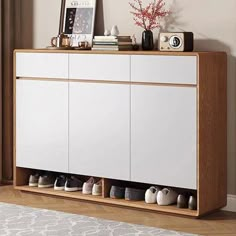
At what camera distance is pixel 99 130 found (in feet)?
18.2

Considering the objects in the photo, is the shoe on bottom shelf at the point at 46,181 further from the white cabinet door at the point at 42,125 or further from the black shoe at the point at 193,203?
the black shoe at the point at 193,203

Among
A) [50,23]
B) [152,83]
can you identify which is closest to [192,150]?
[152,83]

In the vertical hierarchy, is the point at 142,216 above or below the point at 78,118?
below

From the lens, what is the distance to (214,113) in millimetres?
5242

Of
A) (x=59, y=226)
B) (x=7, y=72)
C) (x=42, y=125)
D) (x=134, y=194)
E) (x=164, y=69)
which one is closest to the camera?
(x=59, y=226)

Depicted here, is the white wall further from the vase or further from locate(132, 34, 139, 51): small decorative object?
the vase

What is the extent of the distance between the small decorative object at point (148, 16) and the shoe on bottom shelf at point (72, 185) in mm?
1180

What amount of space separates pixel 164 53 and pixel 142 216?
3.77ft

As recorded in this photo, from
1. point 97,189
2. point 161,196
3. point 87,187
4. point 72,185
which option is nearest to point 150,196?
point 161,196

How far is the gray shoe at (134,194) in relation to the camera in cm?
550

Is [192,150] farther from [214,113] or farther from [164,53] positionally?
[164,53]

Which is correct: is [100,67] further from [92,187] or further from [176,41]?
[92,187]

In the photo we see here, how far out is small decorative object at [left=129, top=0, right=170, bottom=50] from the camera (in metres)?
5.53

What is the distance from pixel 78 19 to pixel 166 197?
166 cm
